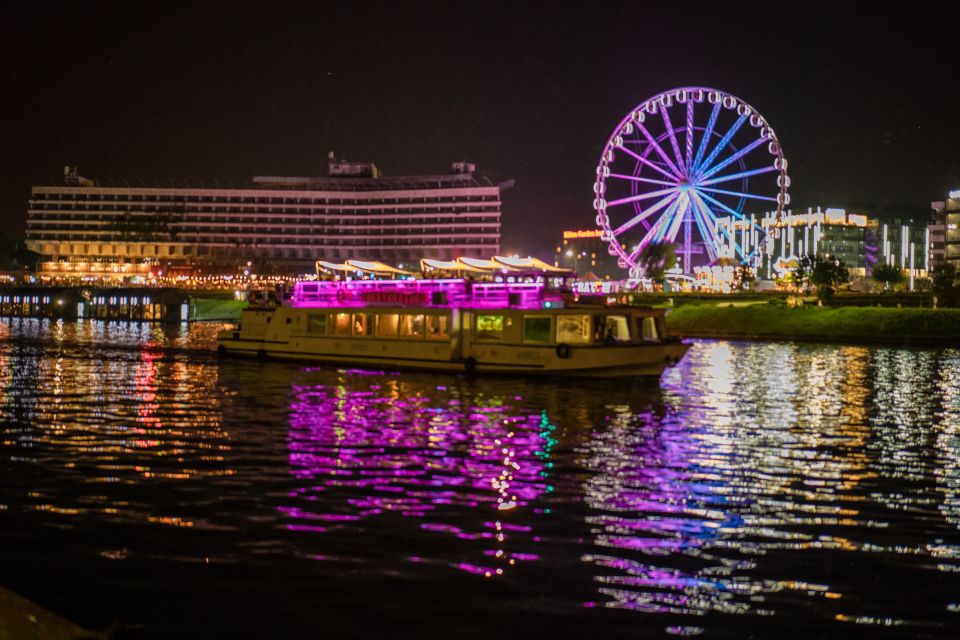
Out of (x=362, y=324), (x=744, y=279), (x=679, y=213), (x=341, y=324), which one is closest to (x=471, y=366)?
(x=362, y=324)

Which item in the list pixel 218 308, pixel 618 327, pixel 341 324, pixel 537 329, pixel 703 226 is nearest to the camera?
pixel 537 329

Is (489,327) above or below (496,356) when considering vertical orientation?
above

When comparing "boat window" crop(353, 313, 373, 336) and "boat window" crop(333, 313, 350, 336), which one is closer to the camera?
"boat window" crop(353, 313, 373, 336)

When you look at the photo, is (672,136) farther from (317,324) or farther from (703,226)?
(317,324)

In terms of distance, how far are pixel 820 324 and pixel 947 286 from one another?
52.3 feet

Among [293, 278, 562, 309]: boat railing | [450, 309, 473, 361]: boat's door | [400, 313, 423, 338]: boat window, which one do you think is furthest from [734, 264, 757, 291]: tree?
[450, 309, 473, 361]: boat's door

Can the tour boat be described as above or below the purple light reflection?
above

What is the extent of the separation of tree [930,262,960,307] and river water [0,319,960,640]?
62.5 meters

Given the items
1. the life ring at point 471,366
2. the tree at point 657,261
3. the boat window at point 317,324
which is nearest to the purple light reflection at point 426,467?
→ the life ring at point 471,366

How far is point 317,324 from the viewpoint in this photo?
47.0 meters

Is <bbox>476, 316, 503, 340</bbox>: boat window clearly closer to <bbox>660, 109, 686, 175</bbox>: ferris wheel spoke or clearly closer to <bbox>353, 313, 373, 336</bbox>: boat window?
<bbox>353, 313, 373, 336</bbox>: boat window

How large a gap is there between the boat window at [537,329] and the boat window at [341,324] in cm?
994

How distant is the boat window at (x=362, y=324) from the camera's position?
44688 mm

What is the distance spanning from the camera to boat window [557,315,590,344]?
3853 cm
